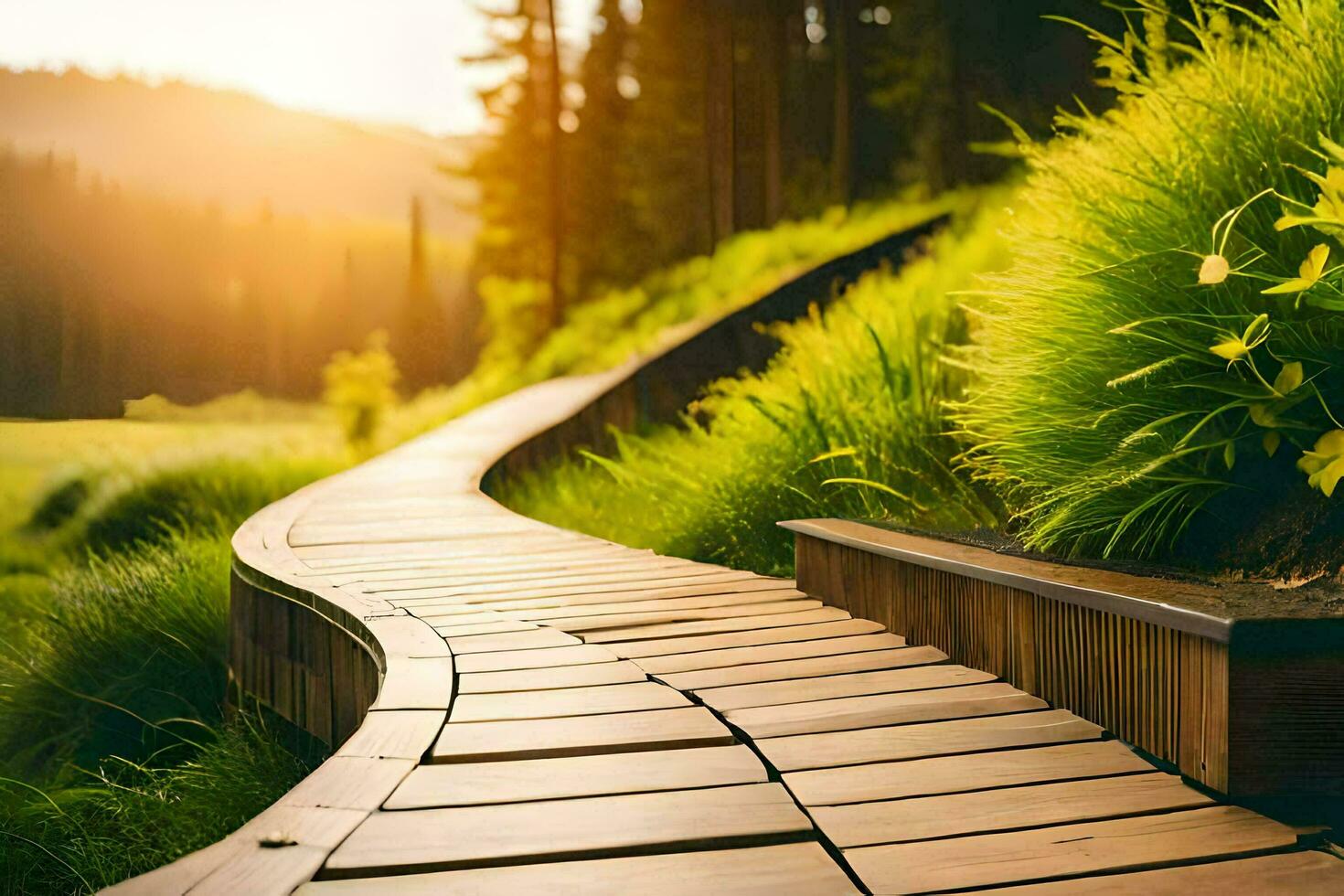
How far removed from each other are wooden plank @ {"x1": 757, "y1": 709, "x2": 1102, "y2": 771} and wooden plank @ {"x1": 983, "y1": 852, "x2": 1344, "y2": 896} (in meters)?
0.52

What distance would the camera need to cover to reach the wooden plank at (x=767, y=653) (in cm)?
264

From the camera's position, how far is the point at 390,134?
341ft

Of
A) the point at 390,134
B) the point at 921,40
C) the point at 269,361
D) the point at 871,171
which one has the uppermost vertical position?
the point at 390,134

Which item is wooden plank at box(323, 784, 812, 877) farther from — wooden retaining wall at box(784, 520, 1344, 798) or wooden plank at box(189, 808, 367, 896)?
wooden retaining wall at box(784, 520, 1344, 798)

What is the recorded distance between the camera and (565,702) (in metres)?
2.34

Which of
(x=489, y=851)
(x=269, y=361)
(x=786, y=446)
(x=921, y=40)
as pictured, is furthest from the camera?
(x=269, y=361)

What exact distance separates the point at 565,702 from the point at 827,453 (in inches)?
75.7

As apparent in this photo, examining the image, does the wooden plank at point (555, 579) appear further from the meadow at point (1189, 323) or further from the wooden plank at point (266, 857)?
the wooden plank at point (266, 857)

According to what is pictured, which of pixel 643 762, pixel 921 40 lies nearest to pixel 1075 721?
pixel 643 762

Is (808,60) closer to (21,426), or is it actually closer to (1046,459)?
(21,426)

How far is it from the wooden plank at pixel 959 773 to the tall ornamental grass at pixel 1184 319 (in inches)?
22.9

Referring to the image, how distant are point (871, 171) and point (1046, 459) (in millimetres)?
19905

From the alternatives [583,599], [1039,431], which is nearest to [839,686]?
[1039,431]

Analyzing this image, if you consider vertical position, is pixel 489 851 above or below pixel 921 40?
below
